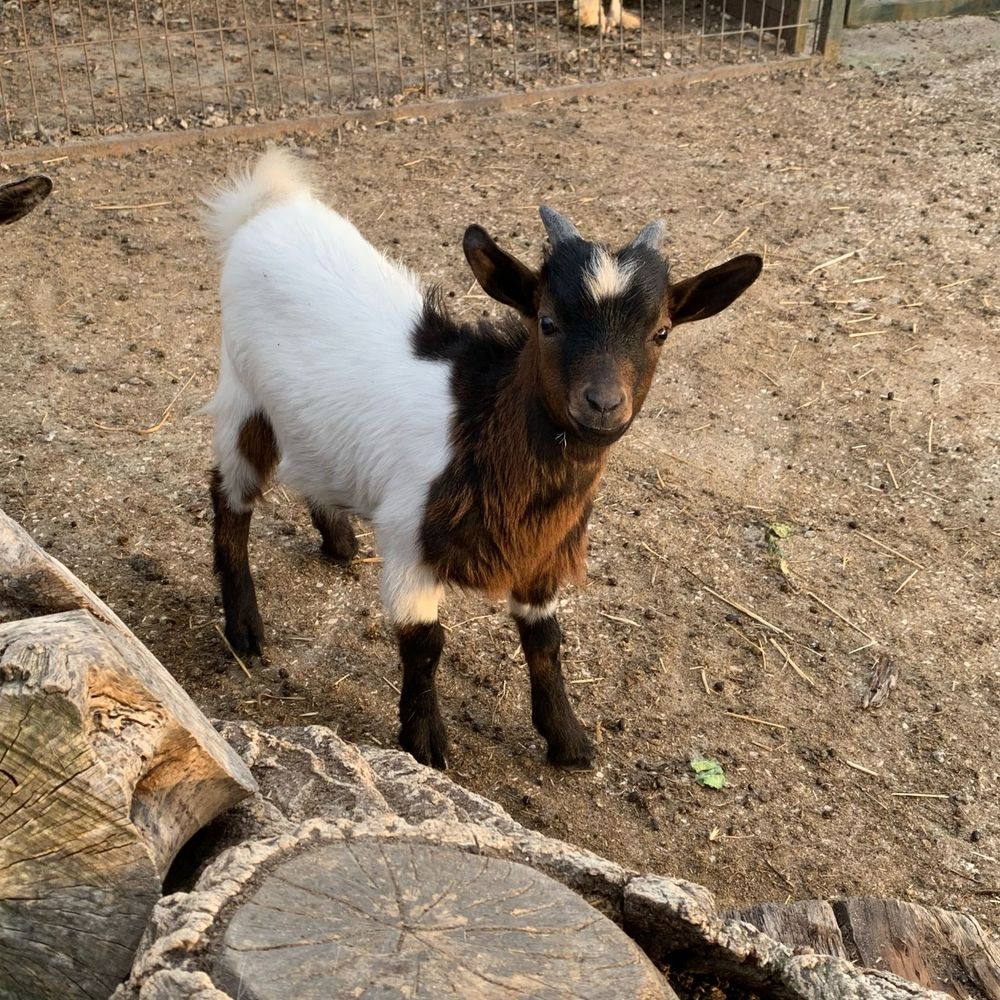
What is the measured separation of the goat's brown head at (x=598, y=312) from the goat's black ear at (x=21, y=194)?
Answer: 138 centimetres

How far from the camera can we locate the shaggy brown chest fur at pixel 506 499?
3154mm

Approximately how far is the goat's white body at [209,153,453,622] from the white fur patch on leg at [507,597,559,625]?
0.28 meters

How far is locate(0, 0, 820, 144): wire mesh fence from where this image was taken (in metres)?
7.57

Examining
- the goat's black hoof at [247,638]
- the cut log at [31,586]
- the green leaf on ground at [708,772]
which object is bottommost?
the green leaf on ground at [708,772]

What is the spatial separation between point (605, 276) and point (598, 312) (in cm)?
9

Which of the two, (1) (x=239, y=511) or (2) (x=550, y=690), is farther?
(1) (x=239, y=511)

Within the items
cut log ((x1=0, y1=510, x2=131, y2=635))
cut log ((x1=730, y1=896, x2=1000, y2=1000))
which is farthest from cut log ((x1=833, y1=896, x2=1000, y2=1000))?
cut log ((x1=0, y1=510, x2=131, y2=635))

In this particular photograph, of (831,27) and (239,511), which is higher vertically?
(831,27)

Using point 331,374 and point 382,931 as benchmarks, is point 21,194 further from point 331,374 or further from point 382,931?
point 382,931


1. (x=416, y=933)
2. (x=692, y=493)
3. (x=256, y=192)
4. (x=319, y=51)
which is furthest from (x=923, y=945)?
(x=319, y=51)

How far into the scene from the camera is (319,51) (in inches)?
336

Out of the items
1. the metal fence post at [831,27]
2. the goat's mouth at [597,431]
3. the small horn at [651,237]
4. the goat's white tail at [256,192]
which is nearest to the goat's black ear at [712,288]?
the small horn at [651,237]

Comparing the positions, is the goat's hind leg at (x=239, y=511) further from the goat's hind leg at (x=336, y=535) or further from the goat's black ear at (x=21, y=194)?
the goat's black ear at (x=21, y=194)

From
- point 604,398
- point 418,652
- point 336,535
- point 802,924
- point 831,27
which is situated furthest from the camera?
point 831,27
